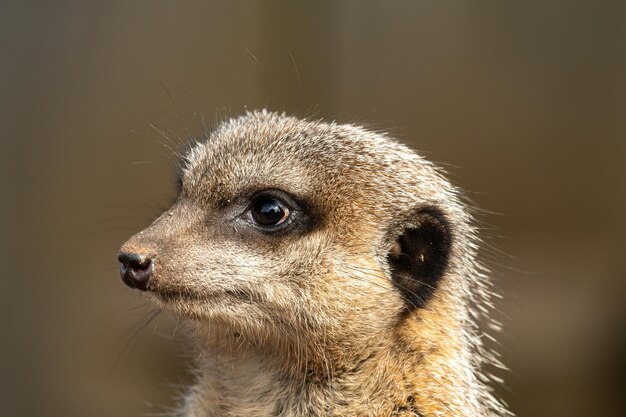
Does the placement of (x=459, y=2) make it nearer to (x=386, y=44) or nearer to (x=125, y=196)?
(x=386, y=44)

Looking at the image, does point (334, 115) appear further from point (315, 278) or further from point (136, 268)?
point (136, 268)

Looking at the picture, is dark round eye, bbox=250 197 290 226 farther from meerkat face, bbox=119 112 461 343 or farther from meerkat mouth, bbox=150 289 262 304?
meerkat mouth, bbox=150 289 262 304

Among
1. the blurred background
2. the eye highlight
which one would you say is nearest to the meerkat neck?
the eye highlight

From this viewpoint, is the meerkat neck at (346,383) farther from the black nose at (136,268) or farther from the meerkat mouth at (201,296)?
the black nose at (136,268)

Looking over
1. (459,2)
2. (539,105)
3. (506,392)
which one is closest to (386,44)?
(459,2)

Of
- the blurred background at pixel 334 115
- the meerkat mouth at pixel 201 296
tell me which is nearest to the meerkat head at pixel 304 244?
the meerkat mouth at pixel 201 296

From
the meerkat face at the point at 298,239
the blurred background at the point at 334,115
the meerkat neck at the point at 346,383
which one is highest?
the blurred background at the point at 334,115

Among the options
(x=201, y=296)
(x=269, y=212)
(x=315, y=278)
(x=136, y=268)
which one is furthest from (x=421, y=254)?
(x=136, y=268)
